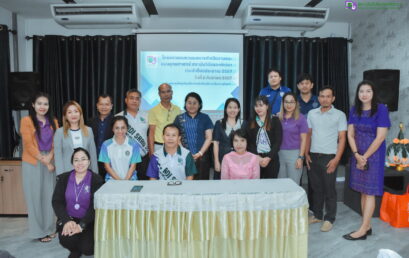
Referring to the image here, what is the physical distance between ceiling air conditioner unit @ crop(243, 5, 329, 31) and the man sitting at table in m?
2.46

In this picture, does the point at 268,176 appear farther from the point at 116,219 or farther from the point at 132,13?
the point at 132,13

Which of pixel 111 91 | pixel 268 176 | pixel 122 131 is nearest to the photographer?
pixel 122 131

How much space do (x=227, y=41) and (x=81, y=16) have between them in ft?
6.50

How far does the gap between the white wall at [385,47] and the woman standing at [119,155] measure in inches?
136

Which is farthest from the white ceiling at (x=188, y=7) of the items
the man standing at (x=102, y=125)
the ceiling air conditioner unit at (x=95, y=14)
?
the man standing at (x=102, y=125)

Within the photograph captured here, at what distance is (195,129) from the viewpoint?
2900mm

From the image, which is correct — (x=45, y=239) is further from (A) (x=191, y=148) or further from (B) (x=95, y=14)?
(B) (x=95, y=14)

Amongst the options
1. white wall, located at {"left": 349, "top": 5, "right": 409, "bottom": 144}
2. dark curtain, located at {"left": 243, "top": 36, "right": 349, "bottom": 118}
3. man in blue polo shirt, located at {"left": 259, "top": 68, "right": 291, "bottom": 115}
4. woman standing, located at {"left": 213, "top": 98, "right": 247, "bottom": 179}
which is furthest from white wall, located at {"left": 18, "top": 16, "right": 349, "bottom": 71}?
woman standing, located at {"left": 213, "top": 98, "right": 247, "bottom": 179}

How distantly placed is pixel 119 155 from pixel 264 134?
3.92ft

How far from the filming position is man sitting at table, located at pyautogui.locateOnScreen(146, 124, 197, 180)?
240 cm

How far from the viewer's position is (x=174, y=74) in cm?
474

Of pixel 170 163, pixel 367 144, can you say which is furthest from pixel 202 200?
pixel 367 144

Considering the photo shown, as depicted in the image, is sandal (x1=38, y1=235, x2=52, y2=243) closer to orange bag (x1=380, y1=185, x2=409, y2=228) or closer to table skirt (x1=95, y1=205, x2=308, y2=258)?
table skirt (x1=95, y1=205, x2=308, y2=258)

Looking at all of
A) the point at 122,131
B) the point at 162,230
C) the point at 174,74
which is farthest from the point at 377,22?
the point at 162,230
